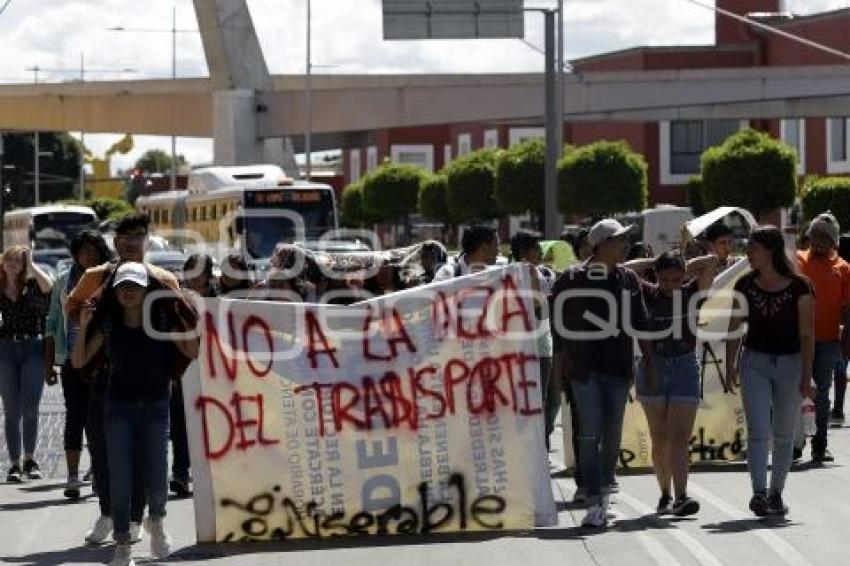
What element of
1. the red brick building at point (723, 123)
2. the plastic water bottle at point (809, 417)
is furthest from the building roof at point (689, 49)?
the plastic water bottle at point (809, 417)

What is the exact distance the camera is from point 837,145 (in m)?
68.1

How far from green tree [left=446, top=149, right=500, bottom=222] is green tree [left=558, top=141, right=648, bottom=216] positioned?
27.4ft

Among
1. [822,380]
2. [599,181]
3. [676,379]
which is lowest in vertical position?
[822,380]

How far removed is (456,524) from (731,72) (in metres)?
49.1

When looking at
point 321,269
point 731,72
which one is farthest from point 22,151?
point 321,269

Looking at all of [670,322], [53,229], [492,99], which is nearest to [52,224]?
[53,229]

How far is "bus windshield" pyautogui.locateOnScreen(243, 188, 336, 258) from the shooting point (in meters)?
46.5

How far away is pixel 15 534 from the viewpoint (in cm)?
1305

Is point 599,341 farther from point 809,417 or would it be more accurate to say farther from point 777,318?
point 809,417

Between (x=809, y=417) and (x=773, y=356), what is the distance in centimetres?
460

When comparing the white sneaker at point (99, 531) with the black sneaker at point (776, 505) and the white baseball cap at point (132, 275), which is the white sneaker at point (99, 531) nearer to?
the white baseball cap at point (132, 275)

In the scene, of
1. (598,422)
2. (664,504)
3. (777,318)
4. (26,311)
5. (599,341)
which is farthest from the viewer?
(26,311)

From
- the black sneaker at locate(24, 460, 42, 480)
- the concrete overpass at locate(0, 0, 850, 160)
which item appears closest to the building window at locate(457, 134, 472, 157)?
the concrete overpass at locate(0, 0, 850, 160)

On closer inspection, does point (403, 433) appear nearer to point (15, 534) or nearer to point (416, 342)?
point (416, 342)
